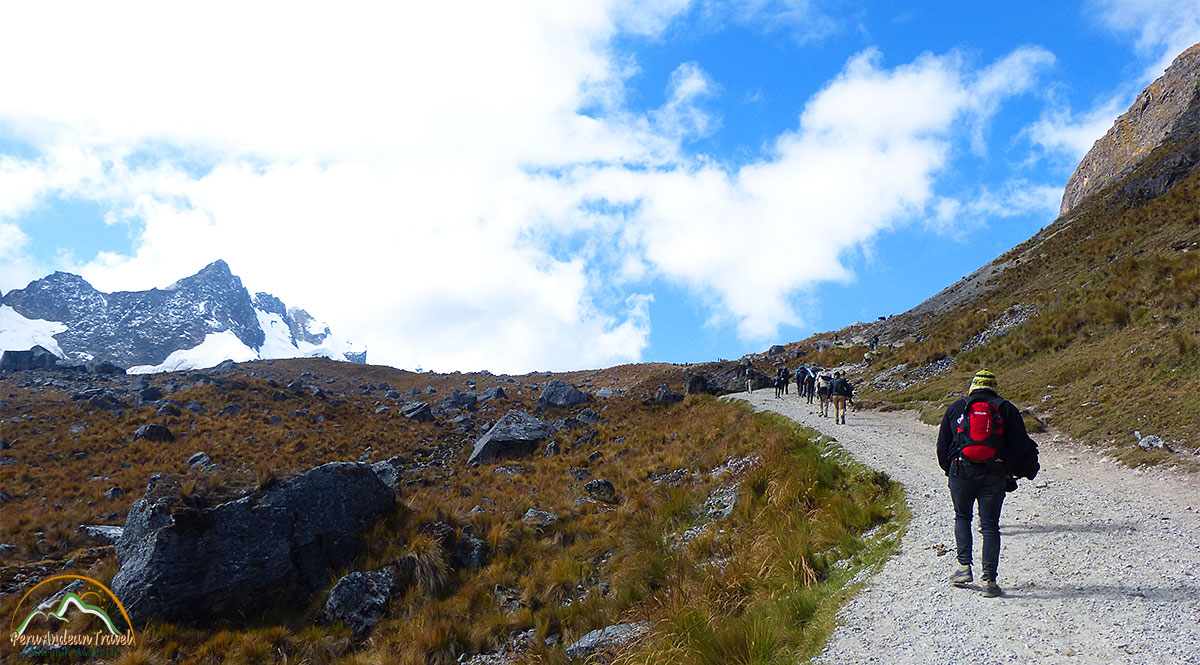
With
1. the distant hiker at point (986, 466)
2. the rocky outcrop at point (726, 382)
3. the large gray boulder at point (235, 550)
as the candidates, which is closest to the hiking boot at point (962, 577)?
the distant hiker at point (986, 466)

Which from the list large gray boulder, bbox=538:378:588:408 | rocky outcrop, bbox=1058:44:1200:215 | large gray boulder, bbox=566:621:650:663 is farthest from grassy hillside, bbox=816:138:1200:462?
rocky outcrop, bbox=1058:44:1200:215

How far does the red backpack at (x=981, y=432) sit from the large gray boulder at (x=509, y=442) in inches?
768

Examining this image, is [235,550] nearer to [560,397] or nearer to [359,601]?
[359,601]

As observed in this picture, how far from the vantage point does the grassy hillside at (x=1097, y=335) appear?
11.9 meters

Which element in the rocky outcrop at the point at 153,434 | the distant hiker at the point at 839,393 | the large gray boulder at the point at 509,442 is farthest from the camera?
the rocky outcrop at the point at 153,434

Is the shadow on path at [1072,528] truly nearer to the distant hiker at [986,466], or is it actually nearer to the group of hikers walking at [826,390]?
the distant hiker at [986,466]

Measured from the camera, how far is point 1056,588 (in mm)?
5473

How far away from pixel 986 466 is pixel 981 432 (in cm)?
38

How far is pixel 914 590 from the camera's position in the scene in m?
5.87

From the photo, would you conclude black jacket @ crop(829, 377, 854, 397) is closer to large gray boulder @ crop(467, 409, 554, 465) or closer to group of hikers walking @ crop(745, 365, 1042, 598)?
large gray boulder @ crop(467, 409, 554, 465)

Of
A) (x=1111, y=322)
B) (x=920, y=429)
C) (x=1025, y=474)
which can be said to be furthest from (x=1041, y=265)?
(x=1025, y=474)

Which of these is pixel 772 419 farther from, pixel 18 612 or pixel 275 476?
pixel 18 612

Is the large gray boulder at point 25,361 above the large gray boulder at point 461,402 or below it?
above

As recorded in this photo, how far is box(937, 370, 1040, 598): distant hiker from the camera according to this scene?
567 centimetres
